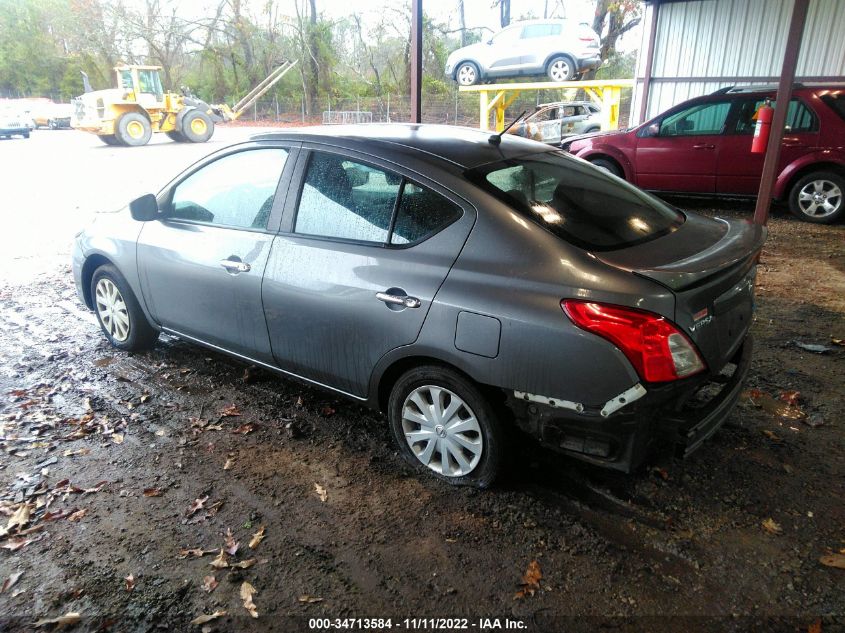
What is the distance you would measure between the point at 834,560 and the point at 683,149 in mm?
7840

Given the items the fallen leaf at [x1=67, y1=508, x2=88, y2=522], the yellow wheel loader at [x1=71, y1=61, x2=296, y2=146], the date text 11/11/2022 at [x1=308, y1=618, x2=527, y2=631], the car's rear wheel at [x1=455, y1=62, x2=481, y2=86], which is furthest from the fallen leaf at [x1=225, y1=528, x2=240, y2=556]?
the yellow wheel loader at [x1=71, y1=61, x2=296, y2=146]

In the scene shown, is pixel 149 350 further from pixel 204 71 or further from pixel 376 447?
pixel 204 71

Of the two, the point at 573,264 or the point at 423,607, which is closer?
the point at 423,607

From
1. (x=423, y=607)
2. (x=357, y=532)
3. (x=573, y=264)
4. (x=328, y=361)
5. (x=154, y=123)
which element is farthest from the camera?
(x=154, y=123)

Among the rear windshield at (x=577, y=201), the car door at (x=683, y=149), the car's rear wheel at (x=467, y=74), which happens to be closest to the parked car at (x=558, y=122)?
the car's rear wheel at (x=467, y=74)

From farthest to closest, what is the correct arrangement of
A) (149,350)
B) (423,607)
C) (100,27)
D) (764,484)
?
1. (100,27)
2. (149,350)
3. (764,484)
4. (423,607)

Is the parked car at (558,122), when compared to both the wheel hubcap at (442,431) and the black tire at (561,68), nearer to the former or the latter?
the black tire at (561,68)

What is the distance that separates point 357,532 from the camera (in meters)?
2.62

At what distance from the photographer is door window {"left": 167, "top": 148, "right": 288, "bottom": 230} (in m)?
3.38

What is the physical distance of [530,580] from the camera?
233cm

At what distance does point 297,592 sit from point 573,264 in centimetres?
165

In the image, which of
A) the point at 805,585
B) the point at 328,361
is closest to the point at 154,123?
the point at 328,361

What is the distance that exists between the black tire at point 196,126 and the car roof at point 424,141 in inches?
862

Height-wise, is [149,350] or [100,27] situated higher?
[100,27]
